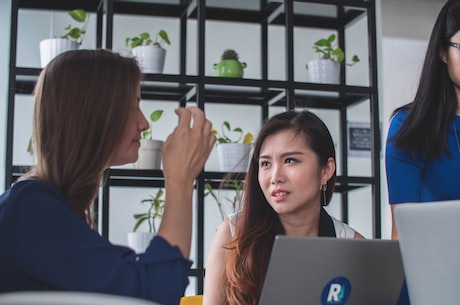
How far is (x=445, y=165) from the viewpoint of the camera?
1772 millimetres

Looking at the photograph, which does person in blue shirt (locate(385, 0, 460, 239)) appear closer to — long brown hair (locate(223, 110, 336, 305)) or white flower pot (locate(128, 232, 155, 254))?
long brown hair (locate(223, 110, 336, 305))

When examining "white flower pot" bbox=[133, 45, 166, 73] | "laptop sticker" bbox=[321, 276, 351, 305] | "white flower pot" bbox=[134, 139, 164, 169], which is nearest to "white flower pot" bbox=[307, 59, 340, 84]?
"white flower pot" bbox=[133, 45, 166, 73]

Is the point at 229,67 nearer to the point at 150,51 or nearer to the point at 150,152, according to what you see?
the point at 150,51

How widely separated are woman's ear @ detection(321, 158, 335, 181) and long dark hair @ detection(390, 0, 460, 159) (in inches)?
19.4

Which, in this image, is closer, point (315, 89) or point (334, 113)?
point (315, 89)

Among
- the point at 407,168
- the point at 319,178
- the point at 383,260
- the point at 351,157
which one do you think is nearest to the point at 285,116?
the point at 319,178

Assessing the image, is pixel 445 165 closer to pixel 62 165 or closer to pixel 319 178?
pixel 319 178

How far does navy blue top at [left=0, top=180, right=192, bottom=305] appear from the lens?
1023mm

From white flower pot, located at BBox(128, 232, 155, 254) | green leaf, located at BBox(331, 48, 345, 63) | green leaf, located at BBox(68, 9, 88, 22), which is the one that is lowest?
white flower pot, located at BBox(128, 232, 155, 254)

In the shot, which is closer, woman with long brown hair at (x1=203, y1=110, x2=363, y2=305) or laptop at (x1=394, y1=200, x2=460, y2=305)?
laptop at (x1=394, y1=200, x2=460, y2=305)

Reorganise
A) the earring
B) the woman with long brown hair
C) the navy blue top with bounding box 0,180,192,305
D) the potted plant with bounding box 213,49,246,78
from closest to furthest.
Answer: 1. the navy blue top with bounding box 0,180,192,305
2. the woman with long brown hair
3. the earring
4. the potted plant with bounding box 213,49,246,78

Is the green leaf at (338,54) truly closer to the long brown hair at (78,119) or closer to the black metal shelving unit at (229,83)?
the black metal shelving unit at (229,83)

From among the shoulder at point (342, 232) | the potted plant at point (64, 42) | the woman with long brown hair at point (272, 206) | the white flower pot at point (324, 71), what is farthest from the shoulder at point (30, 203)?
the white flower pot at point (324, 71)

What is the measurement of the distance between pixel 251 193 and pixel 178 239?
1010mm
